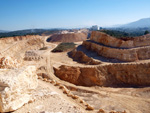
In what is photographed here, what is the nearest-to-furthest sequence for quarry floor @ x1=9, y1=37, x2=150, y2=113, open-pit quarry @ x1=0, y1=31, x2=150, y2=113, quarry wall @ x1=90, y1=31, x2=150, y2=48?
open-pit quarry @ x1=0, y1=31, x2=150, y2=113 → quarry floor @ x1=9, y1=37, x2=150, y2=113 → quarry wall @ x1=90, y1=31, x2=150, y2=48

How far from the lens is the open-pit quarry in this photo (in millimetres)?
6176

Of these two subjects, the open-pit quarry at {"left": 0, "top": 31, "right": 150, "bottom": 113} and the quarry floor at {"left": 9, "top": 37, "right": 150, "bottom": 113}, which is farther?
the quarry floor at {"left": 9, "top": 37, "right": 150, "bottom": 113}

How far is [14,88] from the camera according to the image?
5.77m

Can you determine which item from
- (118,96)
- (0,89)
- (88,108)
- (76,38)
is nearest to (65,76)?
(118,96)

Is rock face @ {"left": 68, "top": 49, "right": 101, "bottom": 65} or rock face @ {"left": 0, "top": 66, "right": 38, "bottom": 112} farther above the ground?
rock face @ {"left": 0, "top": 66, "right": 38, "bottom": 112}

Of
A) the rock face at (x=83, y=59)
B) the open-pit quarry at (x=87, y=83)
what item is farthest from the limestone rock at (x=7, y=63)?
the rock face at (x=83, y=59)

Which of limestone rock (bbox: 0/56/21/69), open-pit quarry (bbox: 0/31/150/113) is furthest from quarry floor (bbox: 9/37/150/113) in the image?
limestone rock (bbox: 0/56/21/69)

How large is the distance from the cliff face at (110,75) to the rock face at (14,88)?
42.6 feet

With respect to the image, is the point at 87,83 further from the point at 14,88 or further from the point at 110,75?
the point at 14,88

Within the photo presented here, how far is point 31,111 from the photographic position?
5988mm

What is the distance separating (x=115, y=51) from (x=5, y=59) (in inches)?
760

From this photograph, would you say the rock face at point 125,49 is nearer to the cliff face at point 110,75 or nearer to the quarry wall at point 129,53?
the quarry wall at point 129,53

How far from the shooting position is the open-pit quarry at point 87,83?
6.18m

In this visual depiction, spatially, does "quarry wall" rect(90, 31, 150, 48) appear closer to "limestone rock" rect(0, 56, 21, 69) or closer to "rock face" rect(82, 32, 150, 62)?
"rock face" rect(82, 32, 150, 62)
